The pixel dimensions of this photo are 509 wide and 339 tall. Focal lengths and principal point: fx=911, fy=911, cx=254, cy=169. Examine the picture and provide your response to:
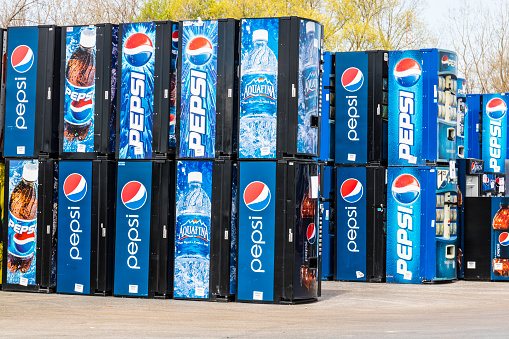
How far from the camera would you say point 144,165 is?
46.8ft

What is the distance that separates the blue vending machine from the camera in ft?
46.3

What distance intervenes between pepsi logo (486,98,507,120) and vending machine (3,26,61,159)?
36.3ft

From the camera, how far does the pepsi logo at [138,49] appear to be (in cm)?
1430

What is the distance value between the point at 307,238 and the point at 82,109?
4.20 meters

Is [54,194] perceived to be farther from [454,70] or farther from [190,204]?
[454,70]

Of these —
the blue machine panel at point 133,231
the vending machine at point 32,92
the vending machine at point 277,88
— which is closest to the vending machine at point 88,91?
the vending machine at point 32,92

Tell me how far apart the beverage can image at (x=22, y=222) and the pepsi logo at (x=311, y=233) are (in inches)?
178

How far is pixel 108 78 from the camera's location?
47.6 ft

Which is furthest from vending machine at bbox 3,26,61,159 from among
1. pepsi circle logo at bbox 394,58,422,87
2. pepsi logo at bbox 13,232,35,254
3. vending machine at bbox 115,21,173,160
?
pepsi circle logo at bbox 394,58,422,87

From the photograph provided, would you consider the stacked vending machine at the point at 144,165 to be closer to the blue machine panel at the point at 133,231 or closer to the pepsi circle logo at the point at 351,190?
the blue machine panel at the point at 133,231

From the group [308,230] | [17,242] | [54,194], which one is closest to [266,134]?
[308,230]

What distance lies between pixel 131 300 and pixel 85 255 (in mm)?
1156

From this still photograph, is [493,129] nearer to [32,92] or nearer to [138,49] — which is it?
[138,49]

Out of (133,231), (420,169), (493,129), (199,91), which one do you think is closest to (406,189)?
(420,169)
